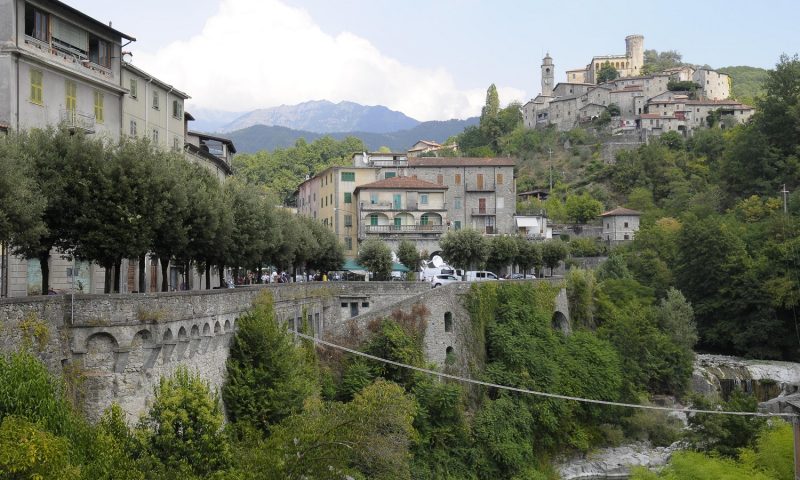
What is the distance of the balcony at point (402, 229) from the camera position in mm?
72481

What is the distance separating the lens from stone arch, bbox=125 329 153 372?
21516 millimetres

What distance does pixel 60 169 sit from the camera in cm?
2475

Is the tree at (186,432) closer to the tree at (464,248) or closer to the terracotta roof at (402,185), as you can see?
the tree at (464,248)

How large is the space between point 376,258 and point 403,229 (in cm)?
1383

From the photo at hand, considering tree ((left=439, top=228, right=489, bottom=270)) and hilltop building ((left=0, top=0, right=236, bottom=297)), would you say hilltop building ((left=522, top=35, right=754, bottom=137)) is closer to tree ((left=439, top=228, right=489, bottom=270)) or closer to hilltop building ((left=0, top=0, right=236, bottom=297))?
tree ((left=439, top=228, right=489, bottom=270))

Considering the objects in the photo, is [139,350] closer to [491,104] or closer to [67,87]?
[67,87]

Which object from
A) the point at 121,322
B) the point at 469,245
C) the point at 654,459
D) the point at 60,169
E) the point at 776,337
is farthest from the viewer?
the point at 776,337

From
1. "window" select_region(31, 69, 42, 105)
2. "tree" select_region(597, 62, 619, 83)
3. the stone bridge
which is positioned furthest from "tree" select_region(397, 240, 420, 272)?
"tree" select_region(597, 62, 619, 83)

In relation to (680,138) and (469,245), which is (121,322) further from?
(680,138)

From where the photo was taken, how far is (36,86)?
3294 centimetres

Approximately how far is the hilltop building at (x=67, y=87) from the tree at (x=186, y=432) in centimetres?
1006

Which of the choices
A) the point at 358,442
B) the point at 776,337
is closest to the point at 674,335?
the point at 776,337

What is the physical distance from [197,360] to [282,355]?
4222mm

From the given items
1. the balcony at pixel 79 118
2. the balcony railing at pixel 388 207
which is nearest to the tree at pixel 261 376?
the balcony at pixel 79 118
